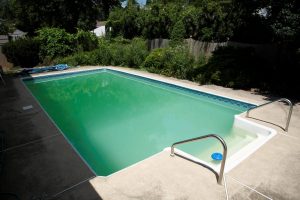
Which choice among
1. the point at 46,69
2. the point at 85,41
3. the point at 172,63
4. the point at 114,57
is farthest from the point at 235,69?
the point at 85,41

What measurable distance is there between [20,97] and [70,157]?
5067 mm

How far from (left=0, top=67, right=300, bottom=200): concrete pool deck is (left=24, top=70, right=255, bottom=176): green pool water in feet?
3.26

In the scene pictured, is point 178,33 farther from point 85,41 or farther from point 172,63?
point 85,41

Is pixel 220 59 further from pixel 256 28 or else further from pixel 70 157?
pixel 70 157

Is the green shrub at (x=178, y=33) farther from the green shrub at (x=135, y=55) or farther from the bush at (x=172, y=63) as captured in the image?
the green shrub at (x=135, y=55)

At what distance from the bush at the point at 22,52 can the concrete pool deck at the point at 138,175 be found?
1031 centimetres

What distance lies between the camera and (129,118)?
332 inches

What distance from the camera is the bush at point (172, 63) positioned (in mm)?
12297

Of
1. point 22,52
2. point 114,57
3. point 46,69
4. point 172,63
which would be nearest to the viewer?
point 172,63

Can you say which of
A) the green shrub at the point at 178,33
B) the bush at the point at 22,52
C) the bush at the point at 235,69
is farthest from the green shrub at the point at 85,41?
the bush at the point at 235,69

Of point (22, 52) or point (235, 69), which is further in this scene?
point (22, 52)

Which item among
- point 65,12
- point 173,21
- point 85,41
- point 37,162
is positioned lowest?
point 37,162

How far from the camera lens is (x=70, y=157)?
195 inches

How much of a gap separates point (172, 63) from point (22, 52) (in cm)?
904
